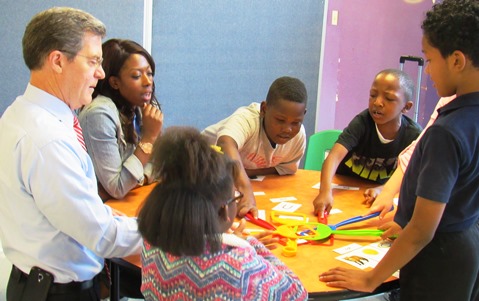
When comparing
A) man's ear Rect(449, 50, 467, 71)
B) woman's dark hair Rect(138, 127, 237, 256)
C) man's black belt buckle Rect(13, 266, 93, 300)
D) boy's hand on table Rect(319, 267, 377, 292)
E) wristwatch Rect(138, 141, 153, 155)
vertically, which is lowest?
man's black belt buckle Rect(13, 266, 93, 300)

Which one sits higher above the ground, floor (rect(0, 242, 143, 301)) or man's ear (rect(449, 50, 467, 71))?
man's ear (rect(449, 50, 467, 71))

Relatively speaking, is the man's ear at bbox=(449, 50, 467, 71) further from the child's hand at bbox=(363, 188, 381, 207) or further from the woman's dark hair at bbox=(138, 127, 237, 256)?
the child's hand at bbox=(363, 188, 381, 207)

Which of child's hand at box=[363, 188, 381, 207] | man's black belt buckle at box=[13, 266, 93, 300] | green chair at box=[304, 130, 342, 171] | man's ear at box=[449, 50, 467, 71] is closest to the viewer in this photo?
man's ear at box=[449, 50, 467, 71]

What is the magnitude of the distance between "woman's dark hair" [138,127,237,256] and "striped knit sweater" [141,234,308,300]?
40mm

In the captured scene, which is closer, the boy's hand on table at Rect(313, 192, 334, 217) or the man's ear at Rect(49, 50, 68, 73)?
the man's ear at Rect(49, 50, 68, 73)

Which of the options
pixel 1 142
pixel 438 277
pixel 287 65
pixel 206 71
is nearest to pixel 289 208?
pixel 438 277

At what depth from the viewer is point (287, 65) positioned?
4.31 metres

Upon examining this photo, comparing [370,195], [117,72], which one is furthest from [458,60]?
[117,72]

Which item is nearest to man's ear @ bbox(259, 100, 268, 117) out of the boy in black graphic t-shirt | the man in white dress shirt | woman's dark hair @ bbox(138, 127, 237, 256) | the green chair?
the boy in black graphic t-shirt

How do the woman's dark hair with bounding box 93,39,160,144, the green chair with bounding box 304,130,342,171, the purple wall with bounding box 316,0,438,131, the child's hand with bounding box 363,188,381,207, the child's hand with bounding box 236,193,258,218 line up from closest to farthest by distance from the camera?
1. the child's hand with bounding box 236,193,258,218
2. the child's hand with bounding box 363,188,381,207
3. the woman's dark hair with bounding box 93,39,160,144
4. the green chair with bounding box 304,130,342,171
5. the purple wall with bounding box 316,0,438,131

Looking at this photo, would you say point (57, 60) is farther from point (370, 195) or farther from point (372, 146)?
point (372, 146)

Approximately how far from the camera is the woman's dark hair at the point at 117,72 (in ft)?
7.98

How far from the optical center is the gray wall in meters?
3.70

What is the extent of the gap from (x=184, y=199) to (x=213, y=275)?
20 cm
